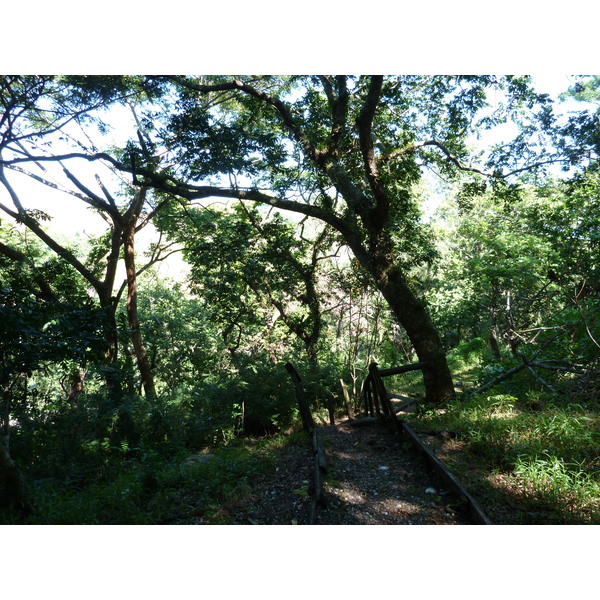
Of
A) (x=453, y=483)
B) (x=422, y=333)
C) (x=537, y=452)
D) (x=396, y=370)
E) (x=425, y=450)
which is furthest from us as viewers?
(x=422, y=333)

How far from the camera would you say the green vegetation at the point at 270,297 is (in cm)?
322

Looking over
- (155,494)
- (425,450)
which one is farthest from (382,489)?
(155,494)

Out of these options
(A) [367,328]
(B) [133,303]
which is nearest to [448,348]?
(A) [367,328]

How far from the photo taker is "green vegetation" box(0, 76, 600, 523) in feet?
10.6

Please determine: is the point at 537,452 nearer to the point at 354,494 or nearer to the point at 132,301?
the point at 354,494

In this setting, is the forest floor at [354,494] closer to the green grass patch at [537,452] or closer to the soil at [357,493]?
the soil at [357,493]

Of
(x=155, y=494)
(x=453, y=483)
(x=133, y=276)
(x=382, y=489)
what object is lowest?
(x=382, y=489)

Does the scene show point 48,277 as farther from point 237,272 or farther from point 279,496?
point 279,496

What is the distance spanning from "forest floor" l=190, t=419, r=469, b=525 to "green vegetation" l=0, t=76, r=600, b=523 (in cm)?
16

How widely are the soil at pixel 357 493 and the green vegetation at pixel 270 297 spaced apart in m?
0.18

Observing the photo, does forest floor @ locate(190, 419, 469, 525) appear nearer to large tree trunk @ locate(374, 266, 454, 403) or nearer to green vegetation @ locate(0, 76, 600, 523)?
green vegetation @ locate(0, 76, 600, 523)

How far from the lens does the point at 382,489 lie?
10.6 ft

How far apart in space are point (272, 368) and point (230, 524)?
455 cm

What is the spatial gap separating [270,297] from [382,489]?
5495 millimetres
